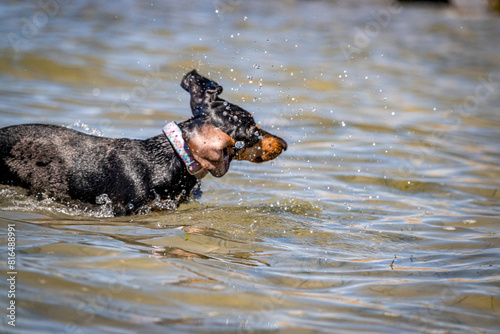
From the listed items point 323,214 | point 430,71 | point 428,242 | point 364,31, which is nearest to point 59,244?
point 323,214

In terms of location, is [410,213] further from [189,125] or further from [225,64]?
[225,64]

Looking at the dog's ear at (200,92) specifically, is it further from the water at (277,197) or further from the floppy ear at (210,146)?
the water at (277,197)

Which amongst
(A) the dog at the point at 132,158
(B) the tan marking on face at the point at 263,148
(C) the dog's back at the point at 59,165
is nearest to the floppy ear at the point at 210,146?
(A) the dog at the point at 132,158

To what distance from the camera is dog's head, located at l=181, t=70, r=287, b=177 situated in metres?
5.34

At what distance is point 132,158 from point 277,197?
1883mm

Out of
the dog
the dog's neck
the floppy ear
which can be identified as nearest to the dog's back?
the dog

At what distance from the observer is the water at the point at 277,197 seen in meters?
3.93

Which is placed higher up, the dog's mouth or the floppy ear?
the floppy ear

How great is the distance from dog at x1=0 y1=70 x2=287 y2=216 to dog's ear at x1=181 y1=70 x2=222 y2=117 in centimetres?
2

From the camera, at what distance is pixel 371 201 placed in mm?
6867

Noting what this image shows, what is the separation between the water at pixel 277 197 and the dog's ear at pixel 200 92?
1013 mm

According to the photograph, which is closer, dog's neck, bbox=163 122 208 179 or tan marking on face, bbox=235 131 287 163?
dog's neck, bbox=163 122 208 179

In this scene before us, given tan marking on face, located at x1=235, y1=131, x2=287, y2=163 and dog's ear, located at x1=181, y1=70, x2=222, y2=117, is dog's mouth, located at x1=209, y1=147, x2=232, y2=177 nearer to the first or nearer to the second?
tan marking on face, located at x1=235, y1=131, x2=287, y2=163

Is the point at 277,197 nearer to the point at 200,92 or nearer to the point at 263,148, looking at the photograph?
the point at 263,148
